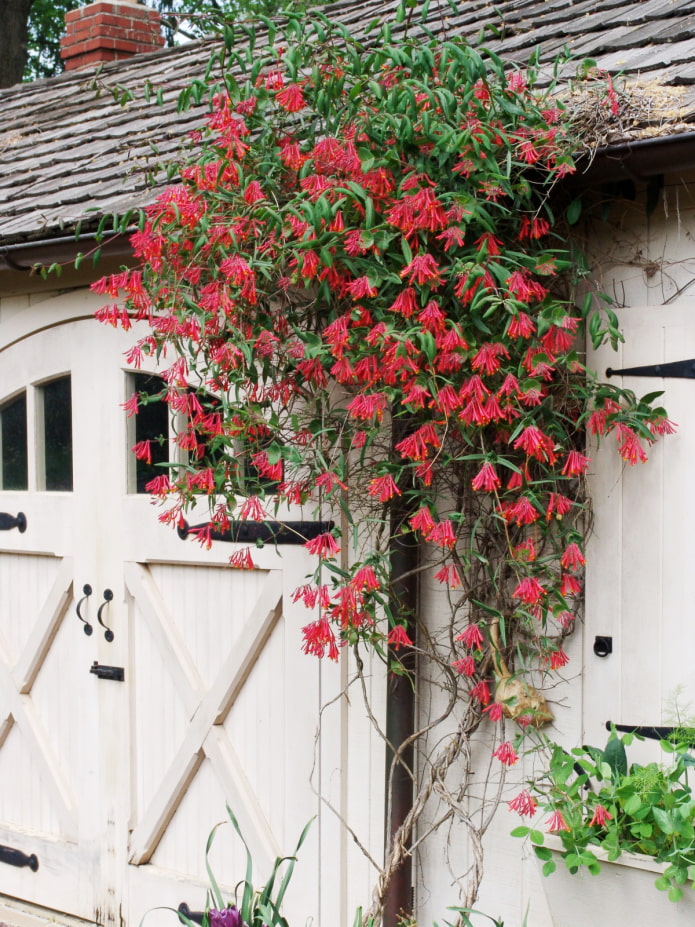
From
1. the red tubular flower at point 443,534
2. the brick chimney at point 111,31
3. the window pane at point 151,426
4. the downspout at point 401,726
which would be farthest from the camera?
the brick chimney at point 111,31

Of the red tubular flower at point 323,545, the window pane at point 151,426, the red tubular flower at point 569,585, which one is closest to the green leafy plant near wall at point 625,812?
the red tubular flower at point 569,585

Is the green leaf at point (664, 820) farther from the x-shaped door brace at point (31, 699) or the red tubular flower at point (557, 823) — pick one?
the x-shaped door brace at point (31, 699)

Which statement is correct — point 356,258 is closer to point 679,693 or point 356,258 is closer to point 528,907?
point 679,693

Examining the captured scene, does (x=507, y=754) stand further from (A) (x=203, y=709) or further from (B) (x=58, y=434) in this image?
(B) (x=58, y=434)

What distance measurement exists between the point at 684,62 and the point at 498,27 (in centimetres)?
153

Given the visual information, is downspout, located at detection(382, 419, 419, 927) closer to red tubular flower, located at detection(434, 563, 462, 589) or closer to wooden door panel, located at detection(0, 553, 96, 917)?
red tubular flower, located at detection(434, 563, 462, 589)

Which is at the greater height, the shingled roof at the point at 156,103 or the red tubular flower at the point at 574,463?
the shingled roof at the point at 156,103

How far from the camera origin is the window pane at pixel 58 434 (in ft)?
16.9

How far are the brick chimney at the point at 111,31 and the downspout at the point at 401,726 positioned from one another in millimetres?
5719

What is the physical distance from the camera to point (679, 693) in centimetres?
330

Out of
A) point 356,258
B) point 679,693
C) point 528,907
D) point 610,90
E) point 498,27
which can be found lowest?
point 528,907

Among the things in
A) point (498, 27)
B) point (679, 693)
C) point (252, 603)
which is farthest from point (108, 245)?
point (679, 693)

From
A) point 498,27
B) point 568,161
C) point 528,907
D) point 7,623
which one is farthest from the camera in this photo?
point 7,623

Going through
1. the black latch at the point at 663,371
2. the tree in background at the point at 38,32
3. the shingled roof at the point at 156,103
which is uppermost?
the tree in background at the point at 38,32
